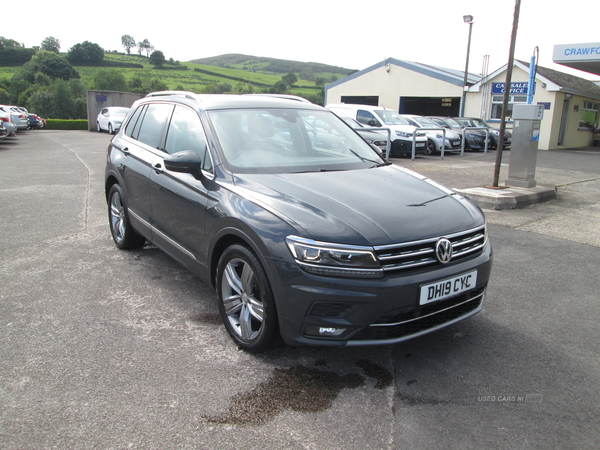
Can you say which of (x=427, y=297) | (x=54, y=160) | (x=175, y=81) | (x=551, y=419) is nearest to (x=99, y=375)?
(x=427, y=297)

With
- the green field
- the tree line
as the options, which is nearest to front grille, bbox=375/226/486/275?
the tree line

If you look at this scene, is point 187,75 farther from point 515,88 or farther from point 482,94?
point 515,88

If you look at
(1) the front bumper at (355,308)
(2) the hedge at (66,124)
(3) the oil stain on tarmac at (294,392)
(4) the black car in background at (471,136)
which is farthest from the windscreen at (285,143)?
(2) the hedge at (66,124)

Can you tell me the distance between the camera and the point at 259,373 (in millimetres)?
3076

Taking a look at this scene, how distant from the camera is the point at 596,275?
16.6 feet

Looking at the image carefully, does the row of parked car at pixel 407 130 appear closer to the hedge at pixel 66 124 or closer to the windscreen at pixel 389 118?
the windscreen at pixel 389 118

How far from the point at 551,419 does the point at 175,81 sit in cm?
9477

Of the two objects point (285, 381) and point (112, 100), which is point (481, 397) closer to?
point (285, 381)

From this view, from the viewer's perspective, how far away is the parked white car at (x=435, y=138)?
1897cm

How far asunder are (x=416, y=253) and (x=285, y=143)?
165 cm

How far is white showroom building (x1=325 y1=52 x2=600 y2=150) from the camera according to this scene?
25.5 m

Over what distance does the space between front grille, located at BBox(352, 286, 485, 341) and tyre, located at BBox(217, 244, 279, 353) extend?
1.86 feet

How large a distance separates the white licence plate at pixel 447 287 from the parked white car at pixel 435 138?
1573 centimetres

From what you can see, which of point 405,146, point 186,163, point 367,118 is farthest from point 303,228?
point 367,118
